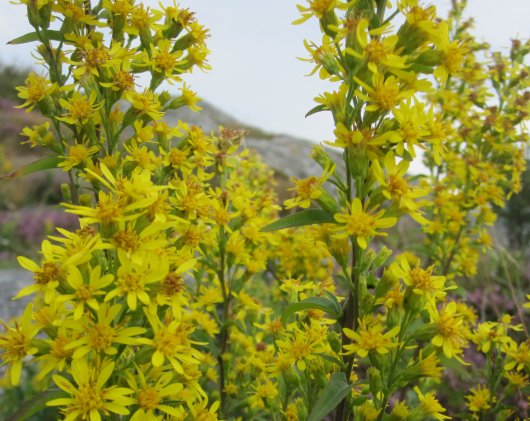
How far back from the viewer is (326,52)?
159 centimetres

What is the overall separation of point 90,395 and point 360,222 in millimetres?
855

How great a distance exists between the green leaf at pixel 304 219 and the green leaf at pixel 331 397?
0.45m

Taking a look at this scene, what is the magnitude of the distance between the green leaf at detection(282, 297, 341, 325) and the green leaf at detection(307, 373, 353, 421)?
7.5 inches

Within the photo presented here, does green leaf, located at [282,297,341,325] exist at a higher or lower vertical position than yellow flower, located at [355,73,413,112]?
lower

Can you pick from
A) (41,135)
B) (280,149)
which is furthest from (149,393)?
(280,149)

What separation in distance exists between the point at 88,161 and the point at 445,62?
1.27 meters

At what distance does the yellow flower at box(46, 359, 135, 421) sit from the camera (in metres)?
1.28

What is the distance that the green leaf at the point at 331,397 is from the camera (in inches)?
53.6

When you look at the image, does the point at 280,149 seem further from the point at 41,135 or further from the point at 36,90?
the point at 36,90

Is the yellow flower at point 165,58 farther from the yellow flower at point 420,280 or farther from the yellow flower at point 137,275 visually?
the yellow flower at point 420,280

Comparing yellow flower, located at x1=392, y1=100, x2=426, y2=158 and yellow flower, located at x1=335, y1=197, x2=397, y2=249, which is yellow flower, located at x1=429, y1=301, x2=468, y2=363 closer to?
yellow flower, located at x1=335, y1=197, x2=397, y2=249

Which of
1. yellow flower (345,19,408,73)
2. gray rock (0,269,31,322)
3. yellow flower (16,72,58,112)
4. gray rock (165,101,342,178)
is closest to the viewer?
yellow flower (345,19,408,73)

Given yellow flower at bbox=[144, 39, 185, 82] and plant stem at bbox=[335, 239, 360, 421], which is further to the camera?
yellow flower at bbox=[144, 39, 185, 82]

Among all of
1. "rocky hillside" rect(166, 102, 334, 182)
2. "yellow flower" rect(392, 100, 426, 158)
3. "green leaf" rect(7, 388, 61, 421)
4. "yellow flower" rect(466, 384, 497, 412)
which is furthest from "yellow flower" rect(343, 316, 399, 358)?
"rocky hillside" rect(166, 102, 334, 182)
